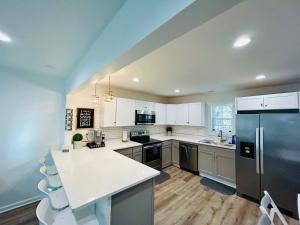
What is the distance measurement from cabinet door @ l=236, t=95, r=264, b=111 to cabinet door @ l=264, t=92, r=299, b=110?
8 centimetres

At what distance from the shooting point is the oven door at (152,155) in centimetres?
367

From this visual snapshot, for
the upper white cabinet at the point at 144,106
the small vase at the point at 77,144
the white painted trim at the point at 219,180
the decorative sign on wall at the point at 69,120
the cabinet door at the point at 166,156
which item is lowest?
the white painted trim at the point at 219,180

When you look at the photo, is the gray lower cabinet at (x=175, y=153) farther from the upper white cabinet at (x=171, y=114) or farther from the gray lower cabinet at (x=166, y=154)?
the upper white cabinet at (x=171, y=114)

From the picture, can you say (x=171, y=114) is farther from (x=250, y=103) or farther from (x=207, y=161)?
A: (x=250, y=103)

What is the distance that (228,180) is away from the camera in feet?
10.9

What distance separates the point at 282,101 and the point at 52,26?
12.4ft

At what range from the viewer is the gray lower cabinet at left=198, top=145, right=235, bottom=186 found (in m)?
3.27

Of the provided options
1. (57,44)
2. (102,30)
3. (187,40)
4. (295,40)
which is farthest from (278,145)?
(57,44)

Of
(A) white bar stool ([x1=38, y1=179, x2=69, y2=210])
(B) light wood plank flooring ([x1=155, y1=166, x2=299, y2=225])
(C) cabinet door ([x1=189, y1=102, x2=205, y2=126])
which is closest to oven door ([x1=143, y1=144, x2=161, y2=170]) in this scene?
(B) light wood plank flooring ([x1=155, y1=166, x2=299, y2=225])

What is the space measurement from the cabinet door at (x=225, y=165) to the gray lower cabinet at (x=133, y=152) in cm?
197

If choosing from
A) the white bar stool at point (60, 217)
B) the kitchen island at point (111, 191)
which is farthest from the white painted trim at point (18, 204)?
the white bar stool at point (60, 217)

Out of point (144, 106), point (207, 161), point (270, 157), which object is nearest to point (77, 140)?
point (144, 106)

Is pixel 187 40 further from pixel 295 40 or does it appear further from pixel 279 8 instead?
pixel 295 40

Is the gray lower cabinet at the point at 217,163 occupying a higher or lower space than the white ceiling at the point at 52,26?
lower
